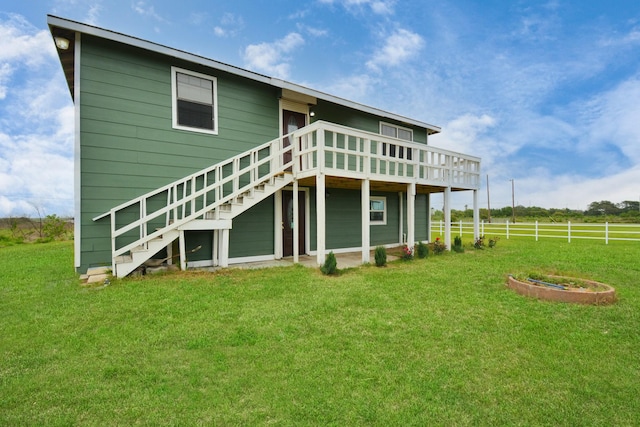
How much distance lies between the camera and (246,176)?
25.9 ft

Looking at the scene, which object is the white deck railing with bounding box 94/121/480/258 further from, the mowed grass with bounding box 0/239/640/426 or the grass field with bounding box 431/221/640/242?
the grass field with bounding box 431/221/640/242

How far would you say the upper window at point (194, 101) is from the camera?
6.95 m

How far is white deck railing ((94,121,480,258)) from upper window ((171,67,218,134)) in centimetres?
122

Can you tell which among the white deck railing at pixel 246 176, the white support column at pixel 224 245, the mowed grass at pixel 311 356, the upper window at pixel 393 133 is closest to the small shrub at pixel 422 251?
the white deck railing at pixel 246 176

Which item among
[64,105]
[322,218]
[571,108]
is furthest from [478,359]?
[571,108]

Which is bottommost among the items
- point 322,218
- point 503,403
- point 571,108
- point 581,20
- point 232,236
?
point 503,403

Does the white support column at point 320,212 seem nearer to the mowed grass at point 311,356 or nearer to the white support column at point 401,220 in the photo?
the mowed grass at point 311,356

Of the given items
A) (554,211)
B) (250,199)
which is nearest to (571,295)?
(250,199)

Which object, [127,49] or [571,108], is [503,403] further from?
[571,108]

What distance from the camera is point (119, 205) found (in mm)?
6203

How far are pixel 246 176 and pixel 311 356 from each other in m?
6.04

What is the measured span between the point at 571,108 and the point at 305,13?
1403cm

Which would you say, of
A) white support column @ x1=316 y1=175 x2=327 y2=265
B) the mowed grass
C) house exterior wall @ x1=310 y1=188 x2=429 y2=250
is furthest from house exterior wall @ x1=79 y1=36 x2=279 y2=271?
house exterior wall @ x1=310 y1=188 x2=429 y2=250

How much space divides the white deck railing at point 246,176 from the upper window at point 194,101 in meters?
1.22
